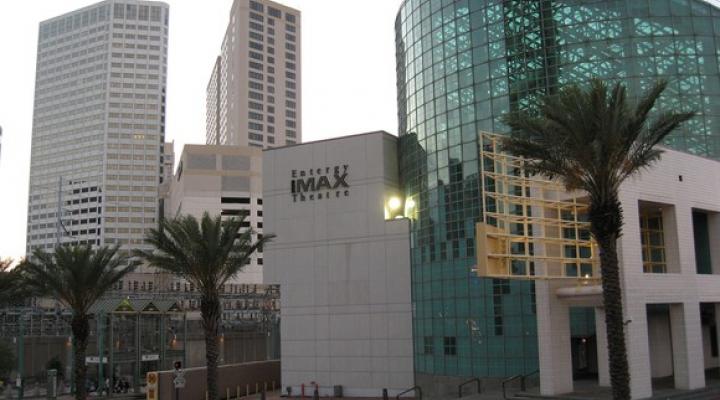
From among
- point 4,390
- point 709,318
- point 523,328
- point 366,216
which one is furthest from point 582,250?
point 4,390

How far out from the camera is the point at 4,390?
5609 centimetres

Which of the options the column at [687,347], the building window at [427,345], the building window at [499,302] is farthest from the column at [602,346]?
the building window at [427,345]

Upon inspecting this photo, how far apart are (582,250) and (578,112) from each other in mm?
16769

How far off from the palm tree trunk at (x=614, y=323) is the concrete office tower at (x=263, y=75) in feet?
499

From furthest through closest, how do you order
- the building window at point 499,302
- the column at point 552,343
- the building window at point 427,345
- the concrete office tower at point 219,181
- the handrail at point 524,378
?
the concrete office tower at point 219,181
the building window at point 427,345
the building window at point 499,302
the handrail at point 524,378
the column at point 552,343

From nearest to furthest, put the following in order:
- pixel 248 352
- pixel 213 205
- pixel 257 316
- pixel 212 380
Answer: pixel 212 380 < pixel 248 352 < pixel 257 316 < pixel 213 205

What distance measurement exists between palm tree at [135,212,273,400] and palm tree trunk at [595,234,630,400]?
18.0 m

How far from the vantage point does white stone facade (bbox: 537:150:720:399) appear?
99.5 feet

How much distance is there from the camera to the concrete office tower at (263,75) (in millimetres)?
176750

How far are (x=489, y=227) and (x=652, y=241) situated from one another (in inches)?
508

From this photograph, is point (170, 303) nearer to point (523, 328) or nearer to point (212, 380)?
point (212, 380)

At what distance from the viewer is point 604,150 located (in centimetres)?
2558

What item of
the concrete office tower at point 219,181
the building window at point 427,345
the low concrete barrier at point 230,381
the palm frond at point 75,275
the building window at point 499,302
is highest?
the concrete office tower at point 219,181

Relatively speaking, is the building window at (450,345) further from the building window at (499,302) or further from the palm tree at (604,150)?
the palm tree at (604,150)
